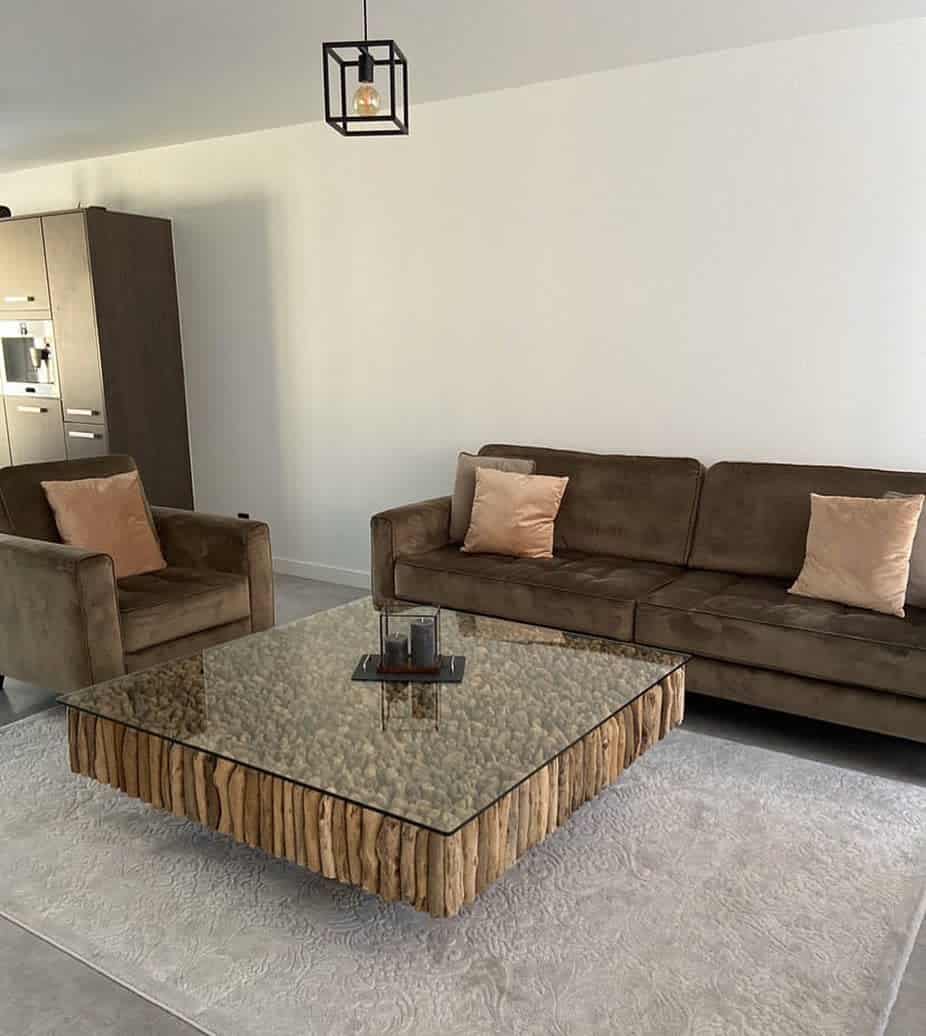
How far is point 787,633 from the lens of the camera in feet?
9.73

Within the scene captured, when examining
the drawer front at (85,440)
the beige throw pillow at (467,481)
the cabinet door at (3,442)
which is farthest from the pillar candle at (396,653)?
the cabinet door at (3,442)

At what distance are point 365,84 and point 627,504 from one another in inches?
79.4

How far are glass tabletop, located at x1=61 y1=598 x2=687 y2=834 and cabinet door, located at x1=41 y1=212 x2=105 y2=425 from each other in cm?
276

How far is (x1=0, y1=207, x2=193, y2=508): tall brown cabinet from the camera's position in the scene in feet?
16.6

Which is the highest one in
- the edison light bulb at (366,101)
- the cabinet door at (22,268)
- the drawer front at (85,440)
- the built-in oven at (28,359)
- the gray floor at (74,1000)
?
the edison light bulb at (366,101)

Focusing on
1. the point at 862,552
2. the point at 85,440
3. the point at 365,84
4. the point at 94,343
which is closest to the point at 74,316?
the point at 94,343

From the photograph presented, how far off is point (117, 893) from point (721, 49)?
12.0 ft

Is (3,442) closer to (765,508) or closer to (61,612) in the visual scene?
(61,612)

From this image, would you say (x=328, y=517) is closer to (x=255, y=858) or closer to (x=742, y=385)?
(x=742, y=385)

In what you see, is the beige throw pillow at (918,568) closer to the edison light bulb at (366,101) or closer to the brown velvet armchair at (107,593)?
the edison light bulb at (366,101)

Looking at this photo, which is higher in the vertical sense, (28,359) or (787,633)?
(28,359)

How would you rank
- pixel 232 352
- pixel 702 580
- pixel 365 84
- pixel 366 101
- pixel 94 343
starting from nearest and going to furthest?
pixel 366 101 < pixel 365 84 < pixel 702 580 < pixel 94 343 < pixel 232 352

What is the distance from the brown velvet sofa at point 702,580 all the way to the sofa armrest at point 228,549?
489 mm

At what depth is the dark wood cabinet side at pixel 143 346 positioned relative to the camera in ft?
16.7
